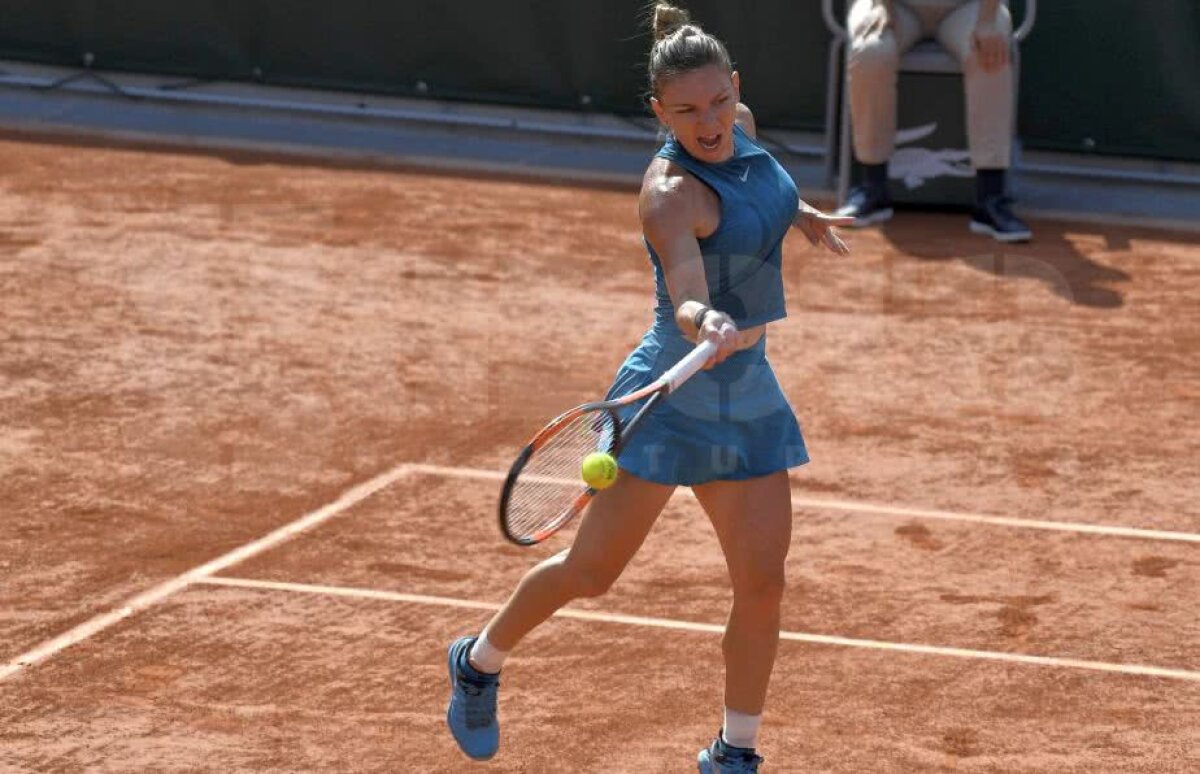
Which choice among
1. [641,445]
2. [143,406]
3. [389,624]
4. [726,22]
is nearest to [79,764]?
[389,624]

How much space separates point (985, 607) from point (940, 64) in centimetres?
576

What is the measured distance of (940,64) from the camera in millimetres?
11414

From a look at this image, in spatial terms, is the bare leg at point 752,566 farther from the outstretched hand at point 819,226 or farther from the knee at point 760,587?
the outstretched hand at point 819,226

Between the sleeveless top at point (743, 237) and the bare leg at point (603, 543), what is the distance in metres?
0.42

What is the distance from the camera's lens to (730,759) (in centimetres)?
473

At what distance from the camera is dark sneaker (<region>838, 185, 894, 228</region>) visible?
11.6 m

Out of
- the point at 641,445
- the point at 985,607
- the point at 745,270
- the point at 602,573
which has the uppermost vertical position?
the point at 745,270

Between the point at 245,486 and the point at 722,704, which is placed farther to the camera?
the point at 245,486

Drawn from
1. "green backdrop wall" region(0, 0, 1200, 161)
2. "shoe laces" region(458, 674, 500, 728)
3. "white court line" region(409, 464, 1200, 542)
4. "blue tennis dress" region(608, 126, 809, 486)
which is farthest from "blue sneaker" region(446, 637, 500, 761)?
"green backdrop wall" region(0, 0, 1200, 161)

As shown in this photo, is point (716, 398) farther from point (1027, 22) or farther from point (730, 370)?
point (1027, 22)

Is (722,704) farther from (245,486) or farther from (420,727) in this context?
(245,486)

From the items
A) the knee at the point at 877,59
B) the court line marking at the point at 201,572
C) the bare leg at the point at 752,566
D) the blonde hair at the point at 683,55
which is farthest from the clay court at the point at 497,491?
the blonde hair at the point at 683,55

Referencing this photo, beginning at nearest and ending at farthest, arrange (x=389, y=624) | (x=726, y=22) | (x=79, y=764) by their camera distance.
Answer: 1. (x=79, y=764)
2. (x=389, y=624)
3. (x=726, y=22)

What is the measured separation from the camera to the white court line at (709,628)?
586cm
